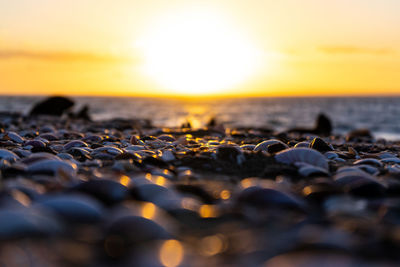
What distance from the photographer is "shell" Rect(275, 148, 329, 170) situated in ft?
10.6

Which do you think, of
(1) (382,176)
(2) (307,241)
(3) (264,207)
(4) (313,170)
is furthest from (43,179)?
(1) (382,176)

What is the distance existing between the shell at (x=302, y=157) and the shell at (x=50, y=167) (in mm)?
1759

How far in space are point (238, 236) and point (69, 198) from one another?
83 centimetres

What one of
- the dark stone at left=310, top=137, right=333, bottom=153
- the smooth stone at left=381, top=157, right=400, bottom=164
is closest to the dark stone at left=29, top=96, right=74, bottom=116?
the dark stone at left=310, top=137, right=333, bottom=153

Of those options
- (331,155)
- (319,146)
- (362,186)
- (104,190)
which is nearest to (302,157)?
(331,155)

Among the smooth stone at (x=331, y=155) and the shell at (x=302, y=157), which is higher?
the shell at (x=302, y=157)

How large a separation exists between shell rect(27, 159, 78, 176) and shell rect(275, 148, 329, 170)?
1.76 meters

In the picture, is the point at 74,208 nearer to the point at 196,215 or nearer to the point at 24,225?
the point at 24,225

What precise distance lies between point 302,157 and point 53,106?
15.2 meters

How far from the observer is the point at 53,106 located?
1655cm

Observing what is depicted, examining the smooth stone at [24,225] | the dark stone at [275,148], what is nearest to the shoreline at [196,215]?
the smooth stone at [24,225]

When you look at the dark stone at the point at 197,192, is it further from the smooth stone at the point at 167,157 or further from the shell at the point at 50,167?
the smooth stone at the point at 167,157

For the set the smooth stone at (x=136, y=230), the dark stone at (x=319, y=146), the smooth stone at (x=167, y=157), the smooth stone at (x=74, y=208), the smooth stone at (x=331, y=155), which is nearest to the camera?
the smooth stone at (x=136, y=230)

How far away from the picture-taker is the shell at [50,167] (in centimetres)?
269
